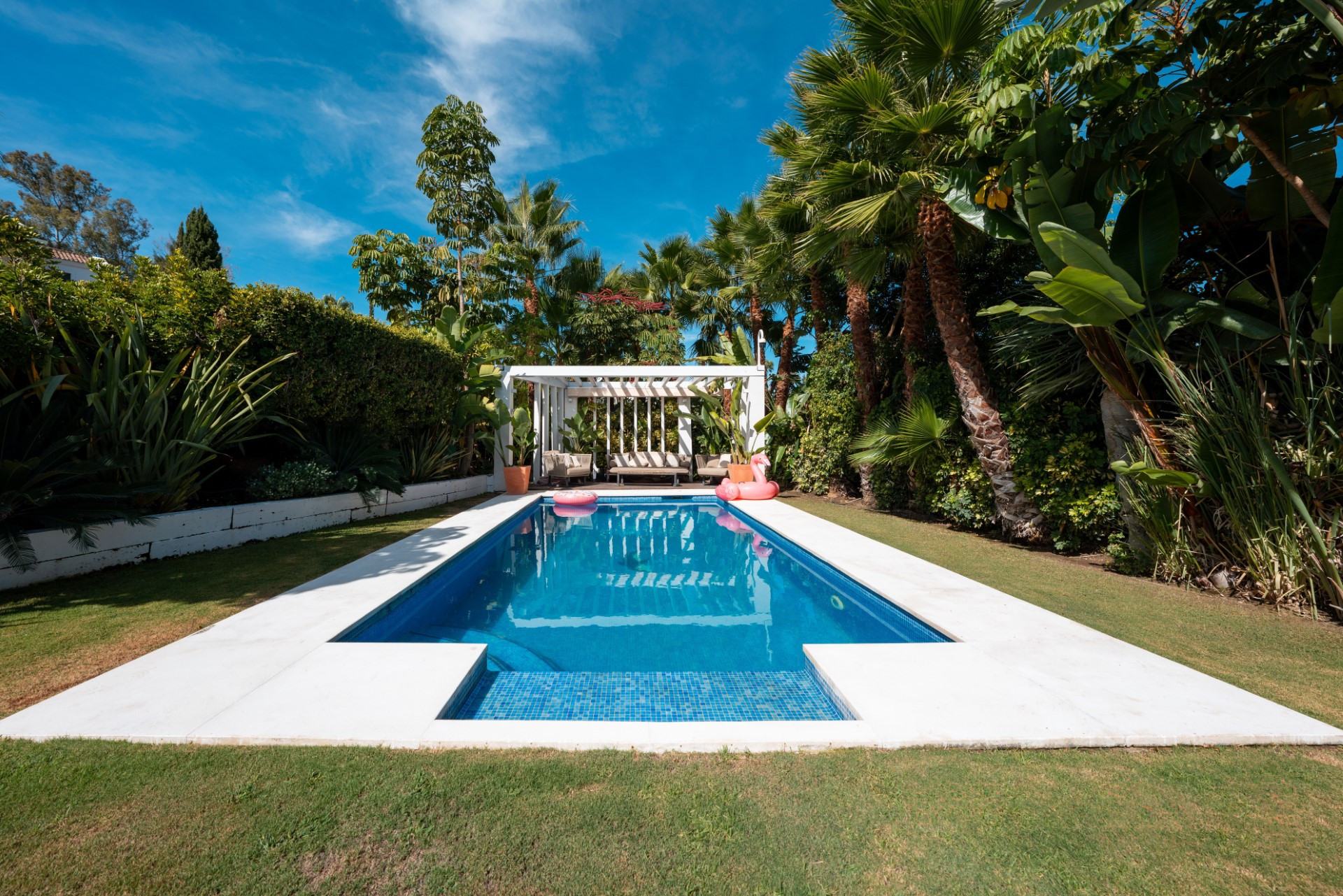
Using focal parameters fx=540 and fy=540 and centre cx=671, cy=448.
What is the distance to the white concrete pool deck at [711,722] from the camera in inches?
89.4

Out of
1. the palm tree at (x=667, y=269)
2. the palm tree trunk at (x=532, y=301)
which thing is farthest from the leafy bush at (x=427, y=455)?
the palm tree at (x=667, y=269)

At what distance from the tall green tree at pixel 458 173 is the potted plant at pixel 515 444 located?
6.25 metres

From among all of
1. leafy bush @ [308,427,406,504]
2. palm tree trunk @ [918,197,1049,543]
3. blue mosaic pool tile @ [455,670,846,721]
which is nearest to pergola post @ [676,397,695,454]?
leafy bush @ [308,427,406,504]

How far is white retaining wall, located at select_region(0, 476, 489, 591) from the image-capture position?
4.48m

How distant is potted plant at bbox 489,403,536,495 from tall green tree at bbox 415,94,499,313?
6.25 metres

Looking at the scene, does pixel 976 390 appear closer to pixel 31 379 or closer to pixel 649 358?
pixel 31 379

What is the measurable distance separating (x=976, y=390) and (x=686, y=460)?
30.6 feet

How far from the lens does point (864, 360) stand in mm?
9773

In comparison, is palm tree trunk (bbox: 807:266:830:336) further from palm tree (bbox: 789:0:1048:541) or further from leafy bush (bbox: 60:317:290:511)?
leafy bush (bbox: 60:317:290:511)

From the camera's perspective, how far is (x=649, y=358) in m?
20.9

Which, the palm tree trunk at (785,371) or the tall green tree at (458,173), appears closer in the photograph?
the palm tree trunk at (785,371)

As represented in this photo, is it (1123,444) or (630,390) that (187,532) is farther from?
(630,390)

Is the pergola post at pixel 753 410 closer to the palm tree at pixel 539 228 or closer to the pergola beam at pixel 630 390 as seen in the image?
the pergola beam at pixel 630 390

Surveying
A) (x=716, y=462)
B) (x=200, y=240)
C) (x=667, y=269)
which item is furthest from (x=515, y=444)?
(x=200, y=240)
